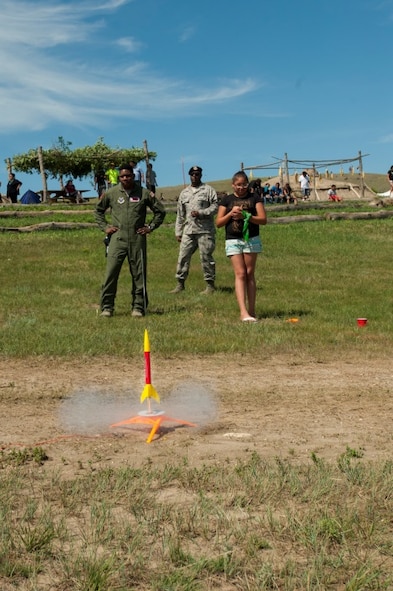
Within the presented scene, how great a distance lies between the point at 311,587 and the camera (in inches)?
130

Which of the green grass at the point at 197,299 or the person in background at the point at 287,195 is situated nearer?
Result: the green grass at the point at 197,299

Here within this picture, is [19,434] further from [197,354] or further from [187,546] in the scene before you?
[197,354]

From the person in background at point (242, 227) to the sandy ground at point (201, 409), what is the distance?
242cm

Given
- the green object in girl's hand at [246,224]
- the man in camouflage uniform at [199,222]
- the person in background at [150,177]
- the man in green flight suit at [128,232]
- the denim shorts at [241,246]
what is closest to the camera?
the green object in girl's hand at [246,224]

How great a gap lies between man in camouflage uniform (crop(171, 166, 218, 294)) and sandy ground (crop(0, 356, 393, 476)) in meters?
5.18

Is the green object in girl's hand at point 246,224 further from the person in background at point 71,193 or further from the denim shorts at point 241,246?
the person in background at point 71,193

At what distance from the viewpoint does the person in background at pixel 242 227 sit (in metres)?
11.0

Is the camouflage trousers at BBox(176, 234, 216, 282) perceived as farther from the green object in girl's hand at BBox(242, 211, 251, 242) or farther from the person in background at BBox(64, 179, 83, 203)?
the person in background at BBox(64, 179, 83, 203)

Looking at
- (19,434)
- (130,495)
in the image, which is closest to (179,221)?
(19,434)

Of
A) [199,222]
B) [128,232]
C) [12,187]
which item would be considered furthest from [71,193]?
[128,232]

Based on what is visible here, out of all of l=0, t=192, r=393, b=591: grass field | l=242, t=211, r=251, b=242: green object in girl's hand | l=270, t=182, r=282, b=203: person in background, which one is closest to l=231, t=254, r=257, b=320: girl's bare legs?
l=242, t=211, r=251, b=242: green object in girl's hand

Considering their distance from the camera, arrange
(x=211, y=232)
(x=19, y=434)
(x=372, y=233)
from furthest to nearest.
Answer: (x=372, y=233) → (x=211, y=232) → (x=19, y=434)

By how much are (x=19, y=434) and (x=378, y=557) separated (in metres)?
3.12

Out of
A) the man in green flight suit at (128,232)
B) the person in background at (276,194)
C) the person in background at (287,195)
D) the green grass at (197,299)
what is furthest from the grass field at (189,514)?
the person in background at (276,194)
